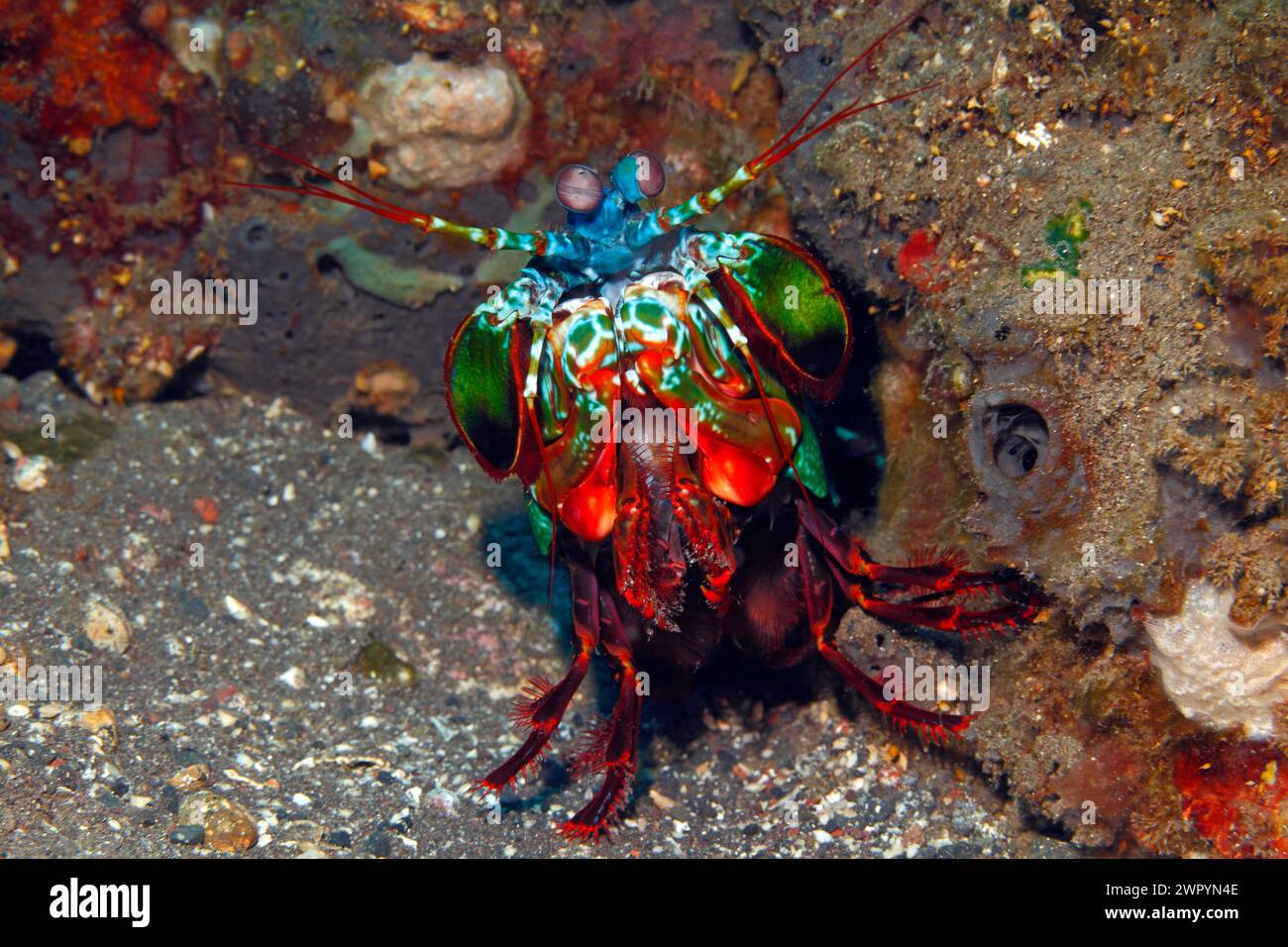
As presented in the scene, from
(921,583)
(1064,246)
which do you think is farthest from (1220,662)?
(1064,246)

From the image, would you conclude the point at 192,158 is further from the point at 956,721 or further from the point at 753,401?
the point at 956,721

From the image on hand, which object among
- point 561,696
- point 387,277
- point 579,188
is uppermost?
point 387,277

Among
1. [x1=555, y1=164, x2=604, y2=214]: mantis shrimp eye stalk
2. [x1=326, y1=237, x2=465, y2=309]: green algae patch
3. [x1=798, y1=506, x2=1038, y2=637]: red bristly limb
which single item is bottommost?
[x1=798, y1=506, x2=1038, y2=637]: red bristly limb

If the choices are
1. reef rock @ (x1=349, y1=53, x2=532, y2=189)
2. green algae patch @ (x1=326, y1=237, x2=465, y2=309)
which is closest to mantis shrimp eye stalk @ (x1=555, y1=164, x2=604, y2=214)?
reef rock @ (x1=349, y1=53, x2=532, y2=189)

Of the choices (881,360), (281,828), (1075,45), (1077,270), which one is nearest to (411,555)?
(281,828)

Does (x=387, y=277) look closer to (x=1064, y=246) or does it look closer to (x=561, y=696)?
(x=561, y=696)

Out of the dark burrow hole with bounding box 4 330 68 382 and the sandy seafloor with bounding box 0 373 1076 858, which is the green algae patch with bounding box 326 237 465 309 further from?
the dark burrow hole with bounding box 4 330 68 382
